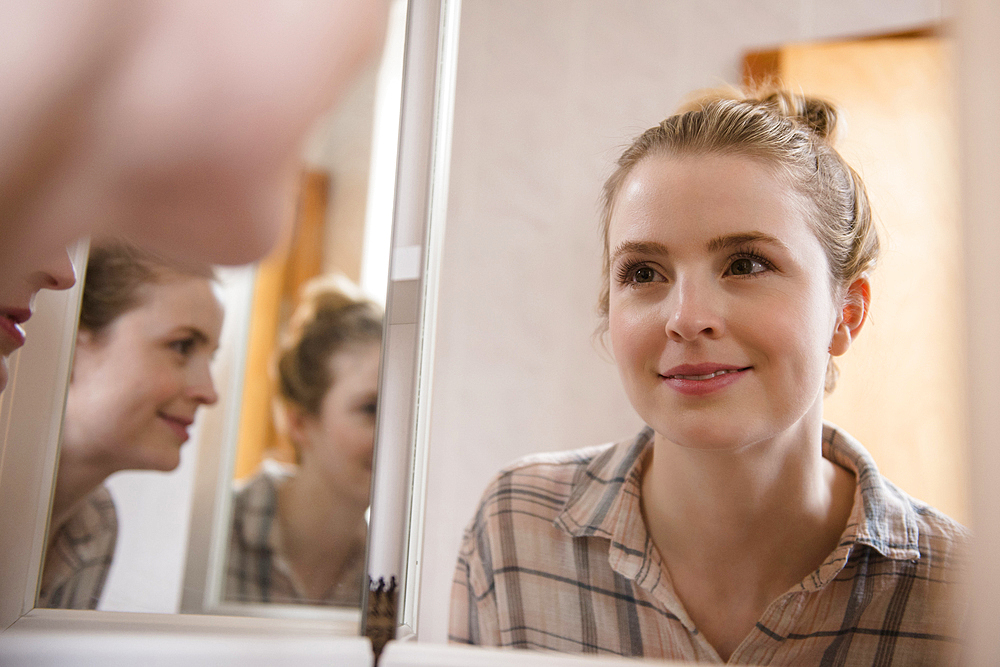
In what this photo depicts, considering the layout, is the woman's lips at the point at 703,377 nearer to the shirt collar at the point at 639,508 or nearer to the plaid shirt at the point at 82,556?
the shirt collar at the point at 639,508

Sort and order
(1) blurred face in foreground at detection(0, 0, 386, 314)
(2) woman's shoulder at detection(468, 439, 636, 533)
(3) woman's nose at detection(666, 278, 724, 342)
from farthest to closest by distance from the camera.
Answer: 1. (2) woman's shoulder at detection(468, 439, 636, 533)
2. (3) woman's nose at detection(666, 278, 724, 342)
3. (1) blurred face in foreground at detection(0, 0, 386, 314)

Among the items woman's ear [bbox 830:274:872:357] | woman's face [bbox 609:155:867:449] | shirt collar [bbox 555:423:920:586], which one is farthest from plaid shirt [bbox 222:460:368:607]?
woman's ear [bbox 830:274:872:357]

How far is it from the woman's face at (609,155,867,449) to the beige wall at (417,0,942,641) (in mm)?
55

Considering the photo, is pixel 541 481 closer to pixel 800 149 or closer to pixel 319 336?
pixel 800 149

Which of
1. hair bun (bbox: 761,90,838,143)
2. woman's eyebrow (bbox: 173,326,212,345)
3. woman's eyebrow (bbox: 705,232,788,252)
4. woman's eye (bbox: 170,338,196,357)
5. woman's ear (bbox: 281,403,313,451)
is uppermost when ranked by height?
hair bun (bbox: 761,90,838,143)

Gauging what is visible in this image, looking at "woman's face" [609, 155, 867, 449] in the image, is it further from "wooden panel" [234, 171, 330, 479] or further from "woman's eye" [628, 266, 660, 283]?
"wooden panel" [234, 171, 330, 479]

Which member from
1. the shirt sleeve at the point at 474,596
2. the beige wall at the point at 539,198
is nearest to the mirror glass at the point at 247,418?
the beige wall at the point at 539,198

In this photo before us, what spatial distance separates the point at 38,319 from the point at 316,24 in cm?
47

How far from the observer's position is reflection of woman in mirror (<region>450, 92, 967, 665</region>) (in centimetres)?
53

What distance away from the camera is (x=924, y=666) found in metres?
0.51

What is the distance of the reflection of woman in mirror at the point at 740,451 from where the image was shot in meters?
0.53

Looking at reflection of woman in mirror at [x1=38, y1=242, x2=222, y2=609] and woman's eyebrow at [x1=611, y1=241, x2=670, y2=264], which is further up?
woman's eyebrow at [x1=611, y1=241, x2=670, y2=264]

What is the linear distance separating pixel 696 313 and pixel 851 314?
0.14 m

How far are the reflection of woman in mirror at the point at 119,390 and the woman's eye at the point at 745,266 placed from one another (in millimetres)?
589
